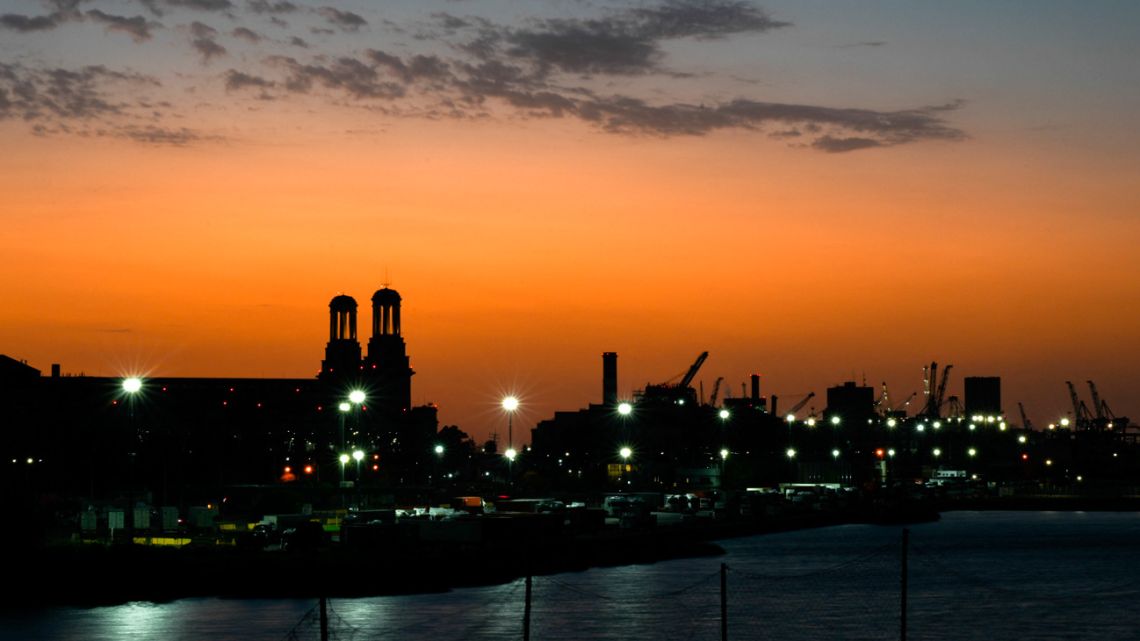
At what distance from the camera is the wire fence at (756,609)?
7794cm

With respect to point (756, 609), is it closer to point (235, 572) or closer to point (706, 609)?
point (706, 609)

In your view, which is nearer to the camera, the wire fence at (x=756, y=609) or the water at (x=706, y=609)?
the water at (x=706, y=609)

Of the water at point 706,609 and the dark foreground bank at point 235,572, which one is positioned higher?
the dark foreground bank at point 235,572

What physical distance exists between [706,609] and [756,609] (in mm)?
3304

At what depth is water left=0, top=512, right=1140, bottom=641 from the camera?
250ft

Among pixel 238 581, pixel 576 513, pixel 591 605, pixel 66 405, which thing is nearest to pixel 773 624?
pixel 591 605

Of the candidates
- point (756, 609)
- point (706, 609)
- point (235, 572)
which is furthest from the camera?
point (756, 609)

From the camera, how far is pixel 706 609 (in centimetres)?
8956

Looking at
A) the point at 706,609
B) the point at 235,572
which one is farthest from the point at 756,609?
the point at 235,572

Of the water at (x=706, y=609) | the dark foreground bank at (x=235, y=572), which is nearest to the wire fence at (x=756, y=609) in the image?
the water at (x=706, y=609)

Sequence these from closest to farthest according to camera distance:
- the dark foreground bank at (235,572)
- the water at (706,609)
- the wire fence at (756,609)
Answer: the water at (706,609) < the wire fence at (756,609) < the dark foreground bank at (235,572)

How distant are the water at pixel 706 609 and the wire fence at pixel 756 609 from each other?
119mm

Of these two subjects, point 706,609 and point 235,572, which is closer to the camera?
point 235,572

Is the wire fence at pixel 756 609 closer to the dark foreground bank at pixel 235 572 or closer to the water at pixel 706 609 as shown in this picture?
the water at pixel 706 609
